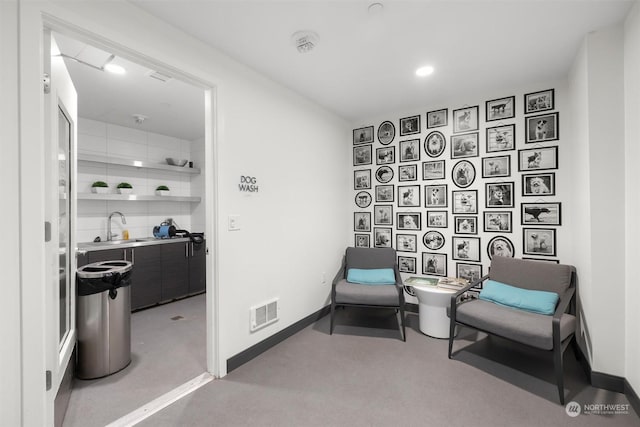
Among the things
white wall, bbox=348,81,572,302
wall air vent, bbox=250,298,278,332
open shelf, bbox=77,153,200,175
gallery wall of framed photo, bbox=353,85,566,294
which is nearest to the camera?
wall air vent, bbox=250,298,278,332

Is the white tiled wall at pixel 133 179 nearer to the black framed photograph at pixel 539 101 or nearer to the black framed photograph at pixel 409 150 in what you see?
the black framed photograph at pixel 409 150

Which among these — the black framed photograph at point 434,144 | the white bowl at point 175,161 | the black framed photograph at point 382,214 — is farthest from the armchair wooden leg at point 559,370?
the white bowl at point 175,161


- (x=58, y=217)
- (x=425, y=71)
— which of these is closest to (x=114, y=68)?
(x=58, y=217)

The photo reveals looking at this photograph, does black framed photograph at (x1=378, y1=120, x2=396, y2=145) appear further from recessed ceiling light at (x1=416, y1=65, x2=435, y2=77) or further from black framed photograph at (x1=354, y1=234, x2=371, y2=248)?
black framed photograph at (x1=354, y1=234, x2=371, y2=248)

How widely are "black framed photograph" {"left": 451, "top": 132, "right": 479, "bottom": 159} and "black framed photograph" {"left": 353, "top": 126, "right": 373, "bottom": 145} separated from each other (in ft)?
3.51

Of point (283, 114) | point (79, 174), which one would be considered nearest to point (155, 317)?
point (79, 174)

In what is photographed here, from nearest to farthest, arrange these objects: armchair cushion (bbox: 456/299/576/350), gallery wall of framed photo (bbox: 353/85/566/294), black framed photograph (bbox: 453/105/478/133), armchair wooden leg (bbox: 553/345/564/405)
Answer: armchair wooden leg (bbox: 553/345/564/405) < armchair cushion (bbox: 456/299/576/350) < gallery wall of framed photo (bbox: 353/85/566/294) < black framed photograph (bbox: 453/105/478/133)

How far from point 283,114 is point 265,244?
1.36 m

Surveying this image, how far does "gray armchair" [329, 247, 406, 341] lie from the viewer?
9.55 feet

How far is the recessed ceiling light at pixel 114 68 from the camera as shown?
2.47 metres

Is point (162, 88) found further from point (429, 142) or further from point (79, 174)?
point (429, 142)

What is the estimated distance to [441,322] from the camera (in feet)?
9.48

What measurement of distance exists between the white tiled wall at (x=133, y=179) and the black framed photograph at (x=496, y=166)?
428cm

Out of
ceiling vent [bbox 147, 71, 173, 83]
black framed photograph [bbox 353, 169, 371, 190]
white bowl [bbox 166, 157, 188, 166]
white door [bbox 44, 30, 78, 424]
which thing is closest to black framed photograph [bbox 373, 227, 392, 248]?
black framed photograph [bbox 353, 169, 371, 190]
